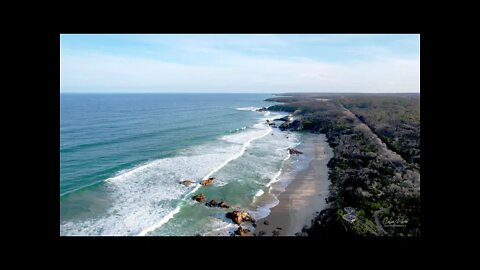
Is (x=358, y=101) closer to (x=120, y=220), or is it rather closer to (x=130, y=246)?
(x=120, y=220)

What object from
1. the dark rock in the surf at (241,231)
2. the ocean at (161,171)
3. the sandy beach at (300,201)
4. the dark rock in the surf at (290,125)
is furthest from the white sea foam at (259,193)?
the dark rock in the surf at (290,125)

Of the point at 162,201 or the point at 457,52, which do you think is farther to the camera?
the point at 162,201

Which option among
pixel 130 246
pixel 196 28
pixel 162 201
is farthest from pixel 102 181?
pixel 196 28

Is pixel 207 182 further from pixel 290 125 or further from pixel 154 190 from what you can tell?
pixel 290 125

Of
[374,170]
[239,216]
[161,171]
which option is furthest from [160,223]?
[374,170]

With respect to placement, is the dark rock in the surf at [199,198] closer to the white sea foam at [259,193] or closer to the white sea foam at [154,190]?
the white sea foam at [154,190]

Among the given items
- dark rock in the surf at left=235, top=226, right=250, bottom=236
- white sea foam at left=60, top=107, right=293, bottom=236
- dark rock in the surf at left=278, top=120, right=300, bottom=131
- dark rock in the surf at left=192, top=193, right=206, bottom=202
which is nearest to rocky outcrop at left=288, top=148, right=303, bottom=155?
white sea foam at left=60, top=107, right=293, bottom=236
